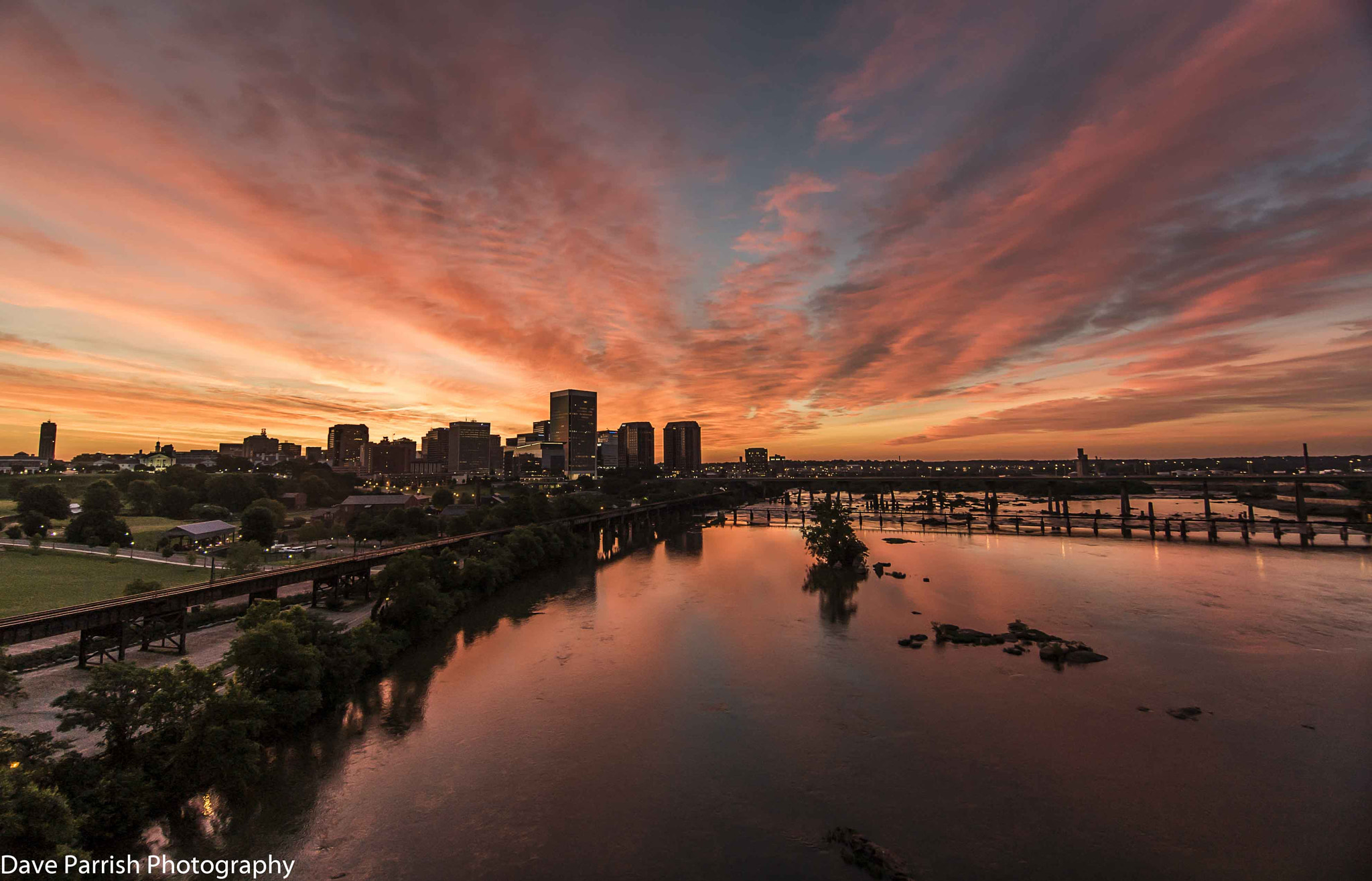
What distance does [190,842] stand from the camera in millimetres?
20438

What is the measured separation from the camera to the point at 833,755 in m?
27.0

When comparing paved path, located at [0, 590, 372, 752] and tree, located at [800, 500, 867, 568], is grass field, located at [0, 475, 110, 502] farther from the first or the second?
tree, located at [800, 500, 867, 568]

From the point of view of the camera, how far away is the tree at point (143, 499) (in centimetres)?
10206

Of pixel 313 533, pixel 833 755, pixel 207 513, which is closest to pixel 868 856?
pixel 833 755

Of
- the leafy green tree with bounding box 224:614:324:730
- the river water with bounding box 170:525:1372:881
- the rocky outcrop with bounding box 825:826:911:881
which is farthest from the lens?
the leafy green tree with bounding box 224:614:324:730

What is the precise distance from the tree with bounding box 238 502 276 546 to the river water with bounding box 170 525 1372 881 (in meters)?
45.1

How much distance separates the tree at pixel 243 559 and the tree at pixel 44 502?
166ft

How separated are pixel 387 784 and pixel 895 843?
21977mm

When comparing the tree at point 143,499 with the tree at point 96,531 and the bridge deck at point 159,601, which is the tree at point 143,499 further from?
the bridge deck at point 159,601

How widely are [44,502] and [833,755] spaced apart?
379ft

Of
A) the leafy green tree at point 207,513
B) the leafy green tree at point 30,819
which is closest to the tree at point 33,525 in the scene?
the leafy green tree at point 207,513

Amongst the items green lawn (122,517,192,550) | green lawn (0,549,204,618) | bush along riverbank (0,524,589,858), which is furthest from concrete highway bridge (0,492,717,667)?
green lawn (122,517,192,550)

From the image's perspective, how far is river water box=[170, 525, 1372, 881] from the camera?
20.4m

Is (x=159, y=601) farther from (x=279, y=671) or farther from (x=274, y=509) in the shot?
(x=274, y=509)
